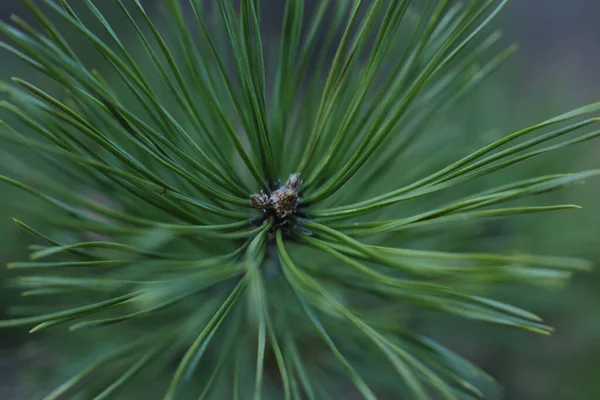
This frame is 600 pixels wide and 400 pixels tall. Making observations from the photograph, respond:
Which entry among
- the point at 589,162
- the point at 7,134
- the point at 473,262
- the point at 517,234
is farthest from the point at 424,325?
the point at 7,134

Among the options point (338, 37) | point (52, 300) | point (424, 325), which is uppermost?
point (338, 37)

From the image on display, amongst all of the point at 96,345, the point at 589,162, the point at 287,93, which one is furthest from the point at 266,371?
the point at 589,162

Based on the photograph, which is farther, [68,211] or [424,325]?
[424,325]

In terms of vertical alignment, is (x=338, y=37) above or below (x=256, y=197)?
above

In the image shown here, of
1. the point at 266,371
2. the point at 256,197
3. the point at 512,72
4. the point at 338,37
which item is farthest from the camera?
the point at 338,37

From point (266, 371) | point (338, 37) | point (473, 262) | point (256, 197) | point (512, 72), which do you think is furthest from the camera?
point (338, 37)

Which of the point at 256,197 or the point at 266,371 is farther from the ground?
the point at 256,197

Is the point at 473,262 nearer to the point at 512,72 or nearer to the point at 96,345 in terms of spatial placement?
the point at 96,345

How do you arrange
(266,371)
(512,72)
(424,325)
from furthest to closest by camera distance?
(512,72), (424,325), (266,371)

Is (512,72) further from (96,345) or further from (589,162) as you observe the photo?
(96,345)
